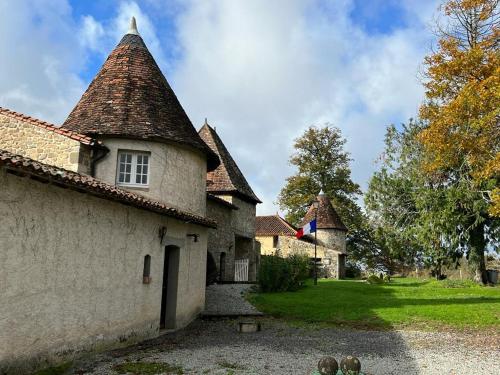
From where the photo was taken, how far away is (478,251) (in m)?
32.9

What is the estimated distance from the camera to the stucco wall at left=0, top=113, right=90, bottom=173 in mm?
13258

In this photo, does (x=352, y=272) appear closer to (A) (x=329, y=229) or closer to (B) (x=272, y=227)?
(A) (x=329, y=229)

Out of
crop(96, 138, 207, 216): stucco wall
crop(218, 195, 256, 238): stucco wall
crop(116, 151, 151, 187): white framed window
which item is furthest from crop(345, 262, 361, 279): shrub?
crop(116, 151, 151, 187): white framed window

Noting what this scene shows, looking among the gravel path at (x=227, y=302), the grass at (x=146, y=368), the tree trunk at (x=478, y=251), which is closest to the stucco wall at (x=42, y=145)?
the grass at (x=146, y=368)

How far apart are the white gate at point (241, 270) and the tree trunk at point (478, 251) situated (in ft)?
51.7

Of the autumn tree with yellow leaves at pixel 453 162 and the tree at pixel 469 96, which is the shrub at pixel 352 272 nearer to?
the autumn tree with yellow leaves at pixel 453 162

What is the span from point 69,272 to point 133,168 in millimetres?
6159

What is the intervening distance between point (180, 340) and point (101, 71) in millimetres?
9671

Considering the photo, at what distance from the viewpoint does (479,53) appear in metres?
17.6

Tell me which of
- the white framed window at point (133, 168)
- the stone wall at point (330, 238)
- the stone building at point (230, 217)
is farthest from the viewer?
the stone wall at point (330, 238)

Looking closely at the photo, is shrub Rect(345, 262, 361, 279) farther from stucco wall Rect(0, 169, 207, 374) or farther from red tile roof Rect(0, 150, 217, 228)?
red tile roof Rect(0, 150, 217, 228)

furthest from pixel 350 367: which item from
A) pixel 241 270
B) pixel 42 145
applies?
pixel 241 270

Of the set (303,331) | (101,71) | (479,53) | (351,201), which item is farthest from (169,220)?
(351,201)

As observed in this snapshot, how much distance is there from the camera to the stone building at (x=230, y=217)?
25.4 meters
